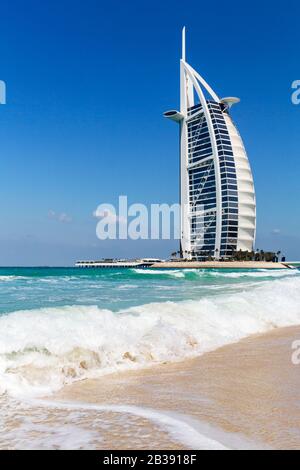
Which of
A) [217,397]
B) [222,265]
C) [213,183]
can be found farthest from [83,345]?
[213,183]

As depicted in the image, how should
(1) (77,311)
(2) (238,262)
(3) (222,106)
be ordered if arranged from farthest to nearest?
(3) (222,106) → (2) (238,262) → (1) (77,311)

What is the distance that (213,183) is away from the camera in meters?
113

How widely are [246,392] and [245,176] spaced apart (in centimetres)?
11185

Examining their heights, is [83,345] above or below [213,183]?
below

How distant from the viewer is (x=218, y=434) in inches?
157

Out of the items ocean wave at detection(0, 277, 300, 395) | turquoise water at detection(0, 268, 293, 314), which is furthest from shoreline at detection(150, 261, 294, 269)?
ocean wave at detection(0, 277, 300, 395)

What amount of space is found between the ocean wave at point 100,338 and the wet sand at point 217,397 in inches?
19.0

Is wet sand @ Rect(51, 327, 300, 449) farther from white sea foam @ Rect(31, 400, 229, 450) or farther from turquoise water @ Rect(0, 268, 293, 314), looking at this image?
turquoise water @ Rect(0, 268, 293, 314)

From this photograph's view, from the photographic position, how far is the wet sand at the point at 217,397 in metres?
3.88

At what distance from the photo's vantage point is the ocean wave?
6336mm

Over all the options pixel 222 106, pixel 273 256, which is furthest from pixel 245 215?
pixel 222 106

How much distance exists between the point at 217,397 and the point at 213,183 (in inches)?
4317

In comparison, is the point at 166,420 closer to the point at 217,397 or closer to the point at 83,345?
the point at 217,397
